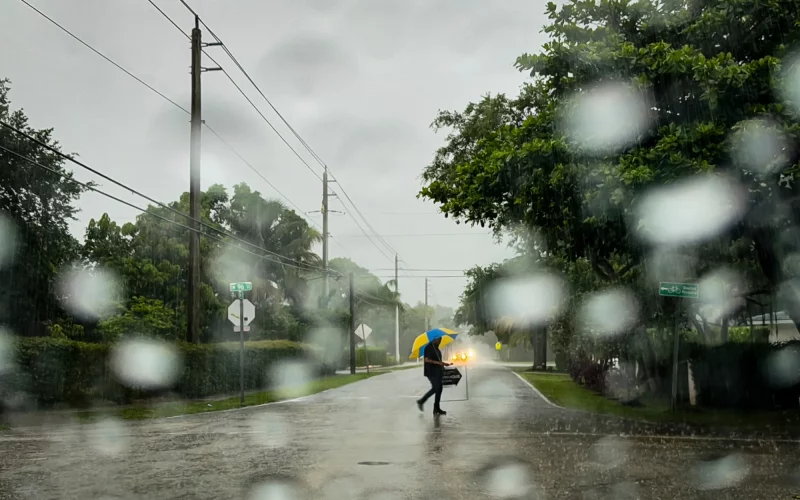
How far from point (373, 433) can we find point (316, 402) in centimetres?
967

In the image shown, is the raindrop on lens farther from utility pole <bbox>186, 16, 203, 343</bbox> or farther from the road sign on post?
utility pole <bbox>186, 16, 203, 343</bbox>

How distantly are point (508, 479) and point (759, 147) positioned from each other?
835cm

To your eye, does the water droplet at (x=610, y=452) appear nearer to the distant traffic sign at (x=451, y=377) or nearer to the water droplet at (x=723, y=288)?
the water droplet at (x=723, y=288)

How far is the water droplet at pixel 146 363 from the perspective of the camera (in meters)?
24.4

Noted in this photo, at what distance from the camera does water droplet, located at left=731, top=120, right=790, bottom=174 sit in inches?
570

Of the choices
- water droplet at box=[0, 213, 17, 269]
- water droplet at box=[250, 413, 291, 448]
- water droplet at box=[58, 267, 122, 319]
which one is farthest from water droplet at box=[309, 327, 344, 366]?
water droplet at box=[250, 413, 291, 448]

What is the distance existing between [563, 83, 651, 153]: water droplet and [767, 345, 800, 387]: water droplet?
6.16 metres

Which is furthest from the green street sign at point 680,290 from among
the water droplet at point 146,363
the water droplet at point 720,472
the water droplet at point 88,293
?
the water droplet at point 88,293

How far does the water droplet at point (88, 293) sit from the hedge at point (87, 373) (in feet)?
38.3

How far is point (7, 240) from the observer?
33.8 meters

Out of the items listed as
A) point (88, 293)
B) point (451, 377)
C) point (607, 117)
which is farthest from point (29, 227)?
point (607, 117)

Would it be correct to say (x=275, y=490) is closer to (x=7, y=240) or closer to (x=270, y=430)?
(x=270, y=430)

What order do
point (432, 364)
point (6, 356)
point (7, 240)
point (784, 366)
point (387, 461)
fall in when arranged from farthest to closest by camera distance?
1. point (7, 240)
2. point (6, 356)
3. point (432, 364)
4. point (784, 366)
5. point (387, 461)

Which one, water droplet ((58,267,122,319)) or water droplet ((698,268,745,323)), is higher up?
water droplet ((58,267,122,319))
